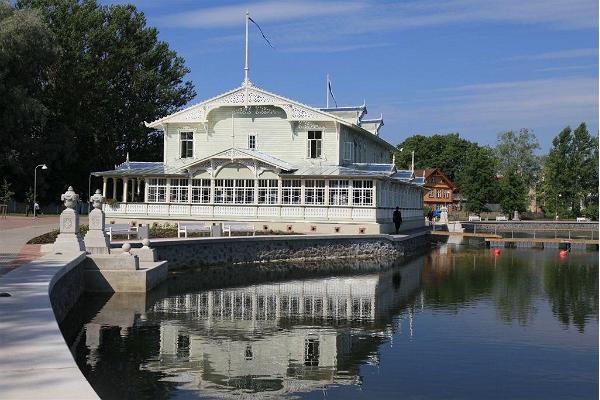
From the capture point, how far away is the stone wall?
2717 cm

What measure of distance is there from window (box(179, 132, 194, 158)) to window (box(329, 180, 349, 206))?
33.3 ft

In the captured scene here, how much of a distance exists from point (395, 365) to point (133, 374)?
4599 millimetres

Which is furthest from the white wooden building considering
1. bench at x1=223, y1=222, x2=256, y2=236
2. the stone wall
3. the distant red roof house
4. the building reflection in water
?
the distant red roof house

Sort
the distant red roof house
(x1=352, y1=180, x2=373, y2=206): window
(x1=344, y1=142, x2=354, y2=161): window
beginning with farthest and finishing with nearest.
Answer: the distant red roof house
(x1=344, y1=142, x2=354, y2=161): window
(x1=352, y1=180, x2=373, y2=206): window

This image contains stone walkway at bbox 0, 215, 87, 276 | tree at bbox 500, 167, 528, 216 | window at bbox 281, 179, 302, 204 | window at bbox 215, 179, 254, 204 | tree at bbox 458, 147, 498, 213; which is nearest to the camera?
stone walkway at bbox 0, 215, 87, 276

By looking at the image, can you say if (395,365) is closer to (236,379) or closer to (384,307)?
(236,379)

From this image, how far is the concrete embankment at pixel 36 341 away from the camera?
7328 millimetres

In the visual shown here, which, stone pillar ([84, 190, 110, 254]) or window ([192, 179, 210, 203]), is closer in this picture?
stone pillar ([84, 190, 110, 254])

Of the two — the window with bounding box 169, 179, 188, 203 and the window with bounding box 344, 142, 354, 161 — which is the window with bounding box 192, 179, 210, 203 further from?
the window with bounding box 344, 142, 354, 161

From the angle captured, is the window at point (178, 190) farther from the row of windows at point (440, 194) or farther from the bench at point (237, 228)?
the row of windows at point (440, 194)

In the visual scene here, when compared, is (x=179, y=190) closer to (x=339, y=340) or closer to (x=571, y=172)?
(x=339, y=340)

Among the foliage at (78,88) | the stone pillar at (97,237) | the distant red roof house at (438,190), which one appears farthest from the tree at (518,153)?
the stone pillar at (97,237)

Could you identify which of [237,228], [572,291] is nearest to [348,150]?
[237,228]

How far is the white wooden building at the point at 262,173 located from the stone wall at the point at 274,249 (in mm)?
1734
